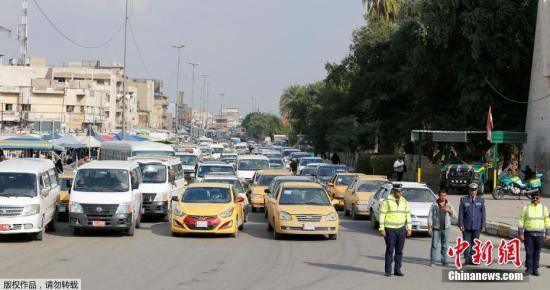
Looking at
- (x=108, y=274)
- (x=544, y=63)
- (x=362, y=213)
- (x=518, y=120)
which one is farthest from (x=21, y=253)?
(x=518, y=120)

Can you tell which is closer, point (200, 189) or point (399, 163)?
point (200, 189)

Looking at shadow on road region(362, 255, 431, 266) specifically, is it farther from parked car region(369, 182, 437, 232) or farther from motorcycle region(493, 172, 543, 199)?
motorcycle region(493, 172, 543, 199)

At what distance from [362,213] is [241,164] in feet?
51.9

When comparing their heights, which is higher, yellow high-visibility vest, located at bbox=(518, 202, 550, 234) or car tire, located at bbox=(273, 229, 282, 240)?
yellow high-visibility vest, located at bbox=(518, 202, 550, 234)

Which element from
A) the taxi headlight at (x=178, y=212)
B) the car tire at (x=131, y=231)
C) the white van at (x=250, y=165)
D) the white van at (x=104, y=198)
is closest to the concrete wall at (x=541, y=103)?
the white van at (x=250, y=165)

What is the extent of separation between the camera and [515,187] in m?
35.5

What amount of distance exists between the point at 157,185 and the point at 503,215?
12.4 meters

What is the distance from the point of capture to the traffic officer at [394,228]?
48.1 ft

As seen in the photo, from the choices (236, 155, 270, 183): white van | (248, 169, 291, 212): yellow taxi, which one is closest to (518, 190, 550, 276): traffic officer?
(248, 169, 291, 212): yellow taxi

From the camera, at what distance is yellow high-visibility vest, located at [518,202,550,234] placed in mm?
15117

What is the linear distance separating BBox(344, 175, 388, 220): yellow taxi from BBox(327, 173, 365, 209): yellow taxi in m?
2.09

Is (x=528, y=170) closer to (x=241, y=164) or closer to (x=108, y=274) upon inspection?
(x=241, y=164)

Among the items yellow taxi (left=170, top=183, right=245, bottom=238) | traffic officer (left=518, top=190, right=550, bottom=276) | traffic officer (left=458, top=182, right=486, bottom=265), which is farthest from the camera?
yellow taxi (left=170, top=183, right=245, bottom=238)

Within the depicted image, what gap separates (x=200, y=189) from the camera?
2262cm
